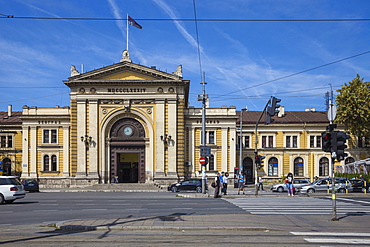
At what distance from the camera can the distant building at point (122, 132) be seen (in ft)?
175

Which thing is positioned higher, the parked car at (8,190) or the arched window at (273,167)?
the parked car at (8,190)

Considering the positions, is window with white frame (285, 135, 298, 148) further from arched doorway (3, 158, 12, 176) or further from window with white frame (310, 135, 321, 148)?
arched doorway (3, 158, 12, 176)

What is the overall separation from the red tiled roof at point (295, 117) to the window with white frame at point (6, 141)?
106 ft

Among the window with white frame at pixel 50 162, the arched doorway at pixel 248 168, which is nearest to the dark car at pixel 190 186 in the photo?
the window with white frame at pixel 50 162

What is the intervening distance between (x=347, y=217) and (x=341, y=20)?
9700 millimetres

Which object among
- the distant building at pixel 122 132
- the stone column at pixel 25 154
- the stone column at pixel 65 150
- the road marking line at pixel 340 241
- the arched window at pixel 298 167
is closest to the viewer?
the road marking line at pixel 340 241

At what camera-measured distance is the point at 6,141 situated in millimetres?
60625

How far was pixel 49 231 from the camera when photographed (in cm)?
1444

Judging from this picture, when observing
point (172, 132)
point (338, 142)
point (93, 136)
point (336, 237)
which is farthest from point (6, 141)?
point (336, 237)

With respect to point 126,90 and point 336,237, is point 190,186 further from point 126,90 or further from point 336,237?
point 336,237

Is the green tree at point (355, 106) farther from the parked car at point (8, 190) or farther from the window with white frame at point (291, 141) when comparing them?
the parked car at point (8, 190)

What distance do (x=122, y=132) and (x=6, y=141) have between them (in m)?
18.0

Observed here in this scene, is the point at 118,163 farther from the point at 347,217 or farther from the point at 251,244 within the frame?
the point at 251,244

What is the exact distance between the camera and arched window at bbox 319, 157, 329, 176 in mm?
63094
